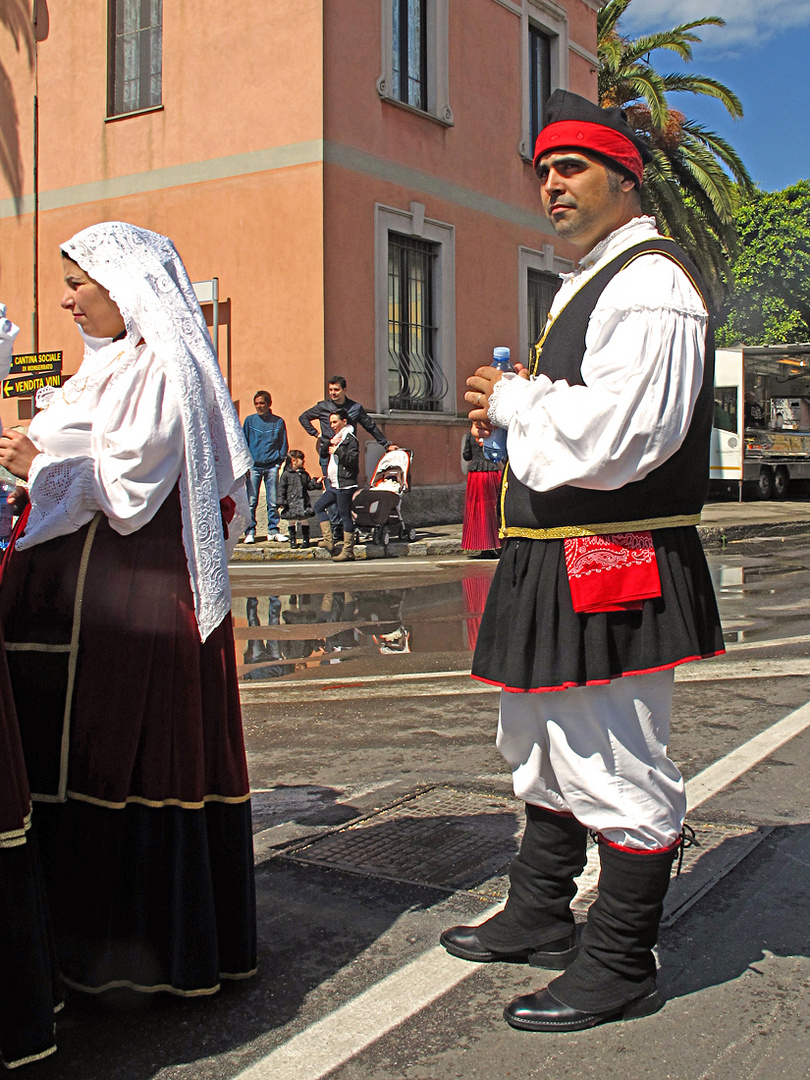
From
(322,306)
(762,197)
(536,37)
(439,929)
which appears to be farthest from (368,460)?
(762,197)

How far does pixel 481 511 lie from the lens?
13469 mm

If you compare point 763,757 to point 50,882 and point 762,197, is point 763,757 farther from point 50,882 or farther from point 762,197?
point 762,197

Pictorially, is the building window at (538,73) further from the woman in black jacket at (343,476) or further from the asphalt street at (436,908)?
the asphalt street at (436,908)

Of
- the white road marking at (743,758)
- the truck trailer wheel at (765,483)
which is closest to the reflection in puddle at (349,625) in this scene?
the white road marking at (743,758)

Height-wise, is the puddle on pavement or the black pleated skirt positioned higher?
the black pleated skirt

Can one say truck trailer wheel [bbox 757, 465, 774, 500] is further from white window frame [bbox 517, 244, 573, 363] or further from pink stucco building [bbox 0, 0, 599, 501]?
pink stucco building [bbox 0, 0, 599, 501]

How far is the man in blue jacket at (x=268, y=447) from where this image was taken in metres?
15.0

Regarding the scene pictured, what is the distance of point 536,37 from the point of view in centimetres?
2058

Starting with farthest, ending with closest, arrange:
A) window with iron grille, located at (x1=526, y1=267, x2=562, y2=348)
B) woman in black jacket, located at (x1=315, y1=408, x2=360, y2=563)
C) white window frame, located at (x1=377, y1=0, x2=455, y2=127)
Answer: window with iron grille, located at (x1=526, y1=267, x2=562, y2=348), white window frame, located at (x1=377, y1=0, x2=455, y2=127), woman in black jacket, located at (x1=315, y1=408, x2=360, y2=563)

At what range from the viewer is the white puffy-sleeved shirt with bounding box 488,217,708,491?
2521 mm

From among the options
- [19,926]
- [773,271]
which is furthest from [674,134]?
[19,926]

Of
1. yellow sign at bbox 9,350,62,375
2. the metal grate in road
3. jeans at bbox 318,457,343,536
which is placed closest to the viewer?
the metal grate in road

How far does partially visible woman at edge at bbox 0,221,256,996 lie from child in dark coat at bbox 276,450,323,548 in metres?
11.5

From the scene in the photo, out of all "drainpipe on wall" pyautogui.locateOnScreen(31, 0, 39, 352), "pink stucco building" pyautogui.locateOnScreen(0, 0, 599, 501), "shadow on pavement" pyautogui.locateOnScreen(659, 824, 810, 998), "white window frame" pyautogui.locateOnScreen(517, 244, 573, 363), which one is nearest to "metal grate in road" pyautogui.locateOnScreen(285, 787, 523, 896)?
"shadow on pavement" pyautogui.locateOnScreen(659, 824, 810, 998)
